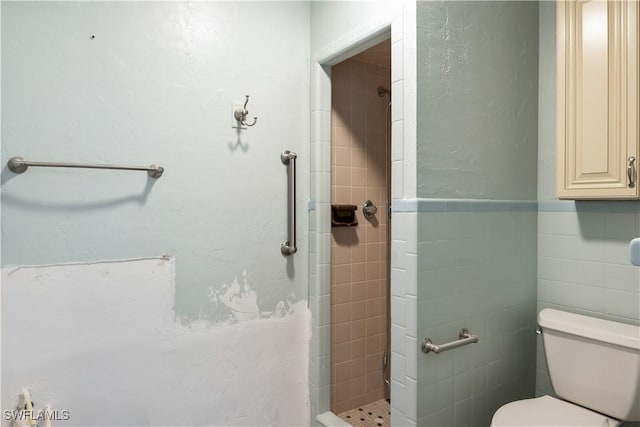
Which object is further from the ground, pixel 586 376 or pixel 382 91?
pixel 382 91

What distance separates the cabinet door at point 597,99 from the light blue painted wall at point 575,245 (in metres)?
0.24

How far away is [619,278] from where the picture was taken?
5.36 feet

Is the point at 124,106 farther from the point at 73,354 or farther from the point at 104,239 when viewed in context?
the point at 73,354

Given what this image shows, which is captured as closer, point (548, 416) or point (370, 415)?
point (548, 416)

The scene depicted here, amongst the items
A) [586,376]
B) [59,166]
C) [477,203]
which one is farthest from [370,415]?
[59,166]

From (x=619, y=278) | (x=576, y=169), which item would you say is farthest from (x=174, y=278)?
(x=619, y=278)

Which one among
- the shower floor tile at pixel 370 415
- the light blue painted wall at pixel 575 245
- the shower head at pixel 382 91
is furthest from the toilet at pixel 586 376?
the shower head at pixel 382 91

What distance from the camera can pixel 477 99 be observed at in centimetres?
165

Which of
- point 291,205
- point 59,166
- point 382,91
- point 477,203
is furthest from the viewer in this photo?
point 382,91

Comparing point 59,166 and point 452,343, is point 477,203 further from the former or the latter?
point 59,166

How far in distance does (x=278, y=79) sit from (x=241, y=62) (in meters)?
0.20

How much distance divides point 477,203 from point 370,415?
1389 mm

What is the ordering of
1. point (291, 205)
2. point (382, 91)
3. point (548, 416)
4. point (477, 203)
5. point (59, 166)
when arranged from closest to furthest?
point (59, 166)
point (548, 416)
point (477, 203)
point (291, 205)
point (382, 91)

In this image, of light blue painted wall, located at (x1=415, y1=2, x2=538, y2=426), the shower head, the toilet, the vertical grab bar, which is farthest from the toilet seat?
the shower head
